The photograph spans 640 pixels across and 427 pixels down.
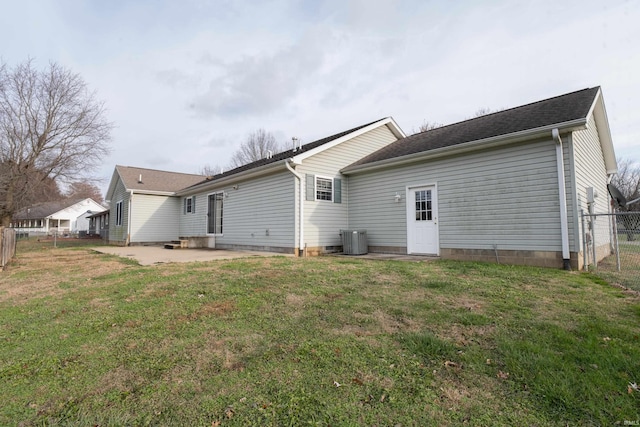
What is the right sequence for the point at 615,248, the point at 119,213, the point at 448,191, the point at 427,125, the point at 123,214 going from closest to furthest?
1. the point at 615,248
2. the point at 448,191
3. the point at 123,214
4. the point at 119,213
5. the point at 427,125

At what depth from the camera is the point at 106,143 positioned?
21328mm

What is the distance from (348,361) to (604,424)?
5.29 ft

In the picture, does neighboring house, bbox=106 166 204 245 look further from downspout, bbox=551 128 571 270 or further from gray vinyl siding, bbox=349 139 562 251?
downspout, bbox=551 128 571 270

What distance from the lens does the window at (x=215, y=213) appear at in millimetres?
13695

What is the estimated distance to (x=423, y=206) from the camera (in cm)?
920

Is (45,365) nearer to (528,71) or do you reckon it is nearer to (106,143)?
Answer: (528,71)

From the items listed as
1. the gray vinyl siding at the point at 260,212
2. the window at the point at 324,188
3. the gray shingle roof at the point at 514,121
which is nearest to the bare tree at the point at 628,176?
the gray shingle roof at the point at 514,121

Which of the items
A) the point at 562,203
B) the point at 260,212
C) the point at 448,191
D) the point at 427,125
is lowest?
the point at 562,203

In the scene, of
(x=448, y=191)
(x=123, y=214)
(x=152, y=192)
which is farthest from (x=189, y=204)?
(x=448, y=191)

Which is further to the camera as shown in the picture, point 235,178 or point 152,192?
point 152,192

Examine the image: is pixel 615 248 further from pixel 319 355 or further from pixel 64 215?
pixel 64 215

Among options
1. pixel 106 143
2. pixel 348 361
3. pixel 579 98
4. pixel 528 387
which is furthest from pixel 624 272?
pixel 106 143

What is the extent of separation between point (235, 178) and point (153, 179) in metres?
8.70

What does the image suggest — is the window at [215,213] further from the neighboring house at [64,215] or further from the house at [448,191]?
the neighboring house at [64,215]
